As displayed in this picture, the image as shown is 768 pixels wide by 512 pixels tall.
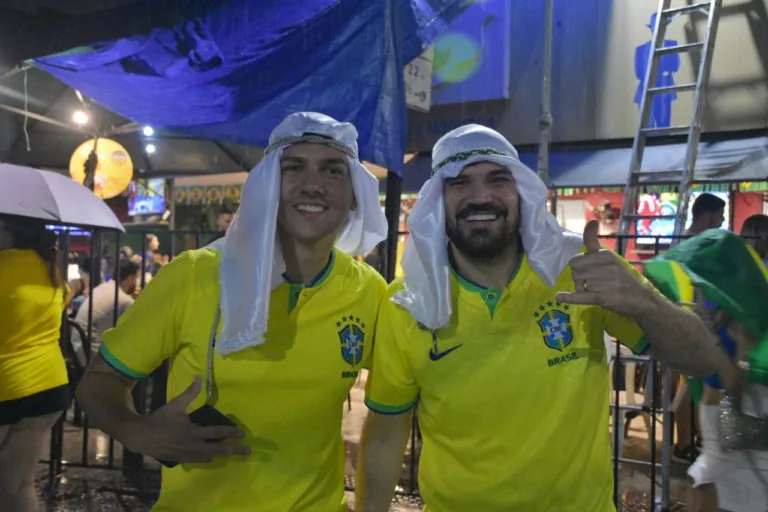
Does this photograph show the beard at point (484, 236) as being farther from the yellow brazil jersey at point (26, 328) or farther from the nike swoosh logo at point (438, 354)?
the yellow brazil jersey at point (26, 328)

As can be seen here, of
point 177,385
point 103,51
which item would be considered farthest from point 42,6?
point 177,385

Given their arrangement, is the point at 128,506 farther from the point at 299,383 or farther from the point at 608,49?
the point at 608,49

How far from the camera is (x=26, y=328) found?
359cm

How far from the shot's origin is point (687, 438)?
18.2 feet

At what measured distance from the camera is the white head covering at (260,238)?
2.01 m

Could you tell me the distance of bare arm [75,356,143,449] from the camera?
6.53 feet

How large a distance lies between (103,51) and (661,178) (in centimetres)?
513

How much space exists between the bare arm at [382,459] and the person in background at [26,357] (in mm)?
2293

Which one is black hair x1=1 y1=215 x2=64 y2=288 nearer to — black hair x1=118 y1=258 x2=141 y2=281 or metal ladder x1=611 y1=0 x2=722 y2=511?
black hair x1=118 y1=258 x2=141 y2=281

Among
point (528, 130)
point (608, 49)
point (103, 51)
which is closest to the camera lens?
point (103, 51)

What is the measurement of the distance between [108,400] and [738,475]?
2252mm

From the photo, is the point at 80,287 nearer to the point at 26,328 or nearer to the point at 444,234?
the point at 26,328

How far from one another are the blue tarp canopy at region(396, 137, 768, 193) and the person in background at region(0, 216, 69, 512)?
5.23m

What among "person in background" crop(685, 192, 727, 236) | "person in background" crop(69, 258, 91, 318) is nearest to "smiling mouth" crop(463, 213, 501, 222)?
"person in background" crop(685, 192, 727, 236)
